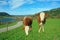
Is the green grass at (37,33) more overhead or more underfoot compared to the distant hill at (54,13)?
more underfoot

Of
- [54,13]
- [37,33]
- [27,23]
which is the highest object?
[54,13]

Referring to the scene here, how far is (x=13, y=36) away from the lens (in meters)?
2.15

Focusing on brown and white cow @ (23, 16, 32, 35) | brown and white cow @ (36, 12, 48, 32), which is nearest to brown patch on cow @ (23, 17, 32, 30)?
brown and white cow @ (23, 16, 32, 35)

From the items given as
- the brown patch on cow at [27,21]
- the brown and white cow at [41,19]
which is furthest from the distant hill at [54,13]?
the brown patch on cow at [27,21]

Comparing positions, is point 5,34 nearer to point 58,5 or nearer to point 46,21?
point 46,21

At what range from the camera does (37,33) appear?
2.13 m

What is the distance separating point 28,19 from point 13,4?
273mm

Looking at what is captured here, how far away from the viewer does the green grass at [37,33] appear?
2.11 metres

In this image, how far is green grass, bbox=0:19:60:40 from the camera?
2.11 meters

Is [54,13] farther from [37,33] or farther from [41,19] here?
[37,33]

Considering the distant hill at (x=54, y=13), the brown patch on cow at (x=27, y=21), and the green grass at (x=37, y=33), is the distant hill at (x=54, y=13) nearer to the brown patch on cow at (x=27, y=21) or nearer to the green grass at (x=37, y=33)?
the green grass at (x=37, y=33)

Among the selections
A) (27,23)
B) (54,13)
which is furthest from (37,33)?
(54,13)

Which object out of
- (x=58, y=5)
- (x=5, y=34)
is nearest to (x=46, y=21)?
(x=58, y=5)

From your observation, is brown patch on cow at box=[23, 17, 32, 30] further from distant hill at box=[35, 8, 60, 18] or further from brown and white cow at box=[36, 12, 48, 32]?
distant hill at box=[35, 8, 60, 18]
